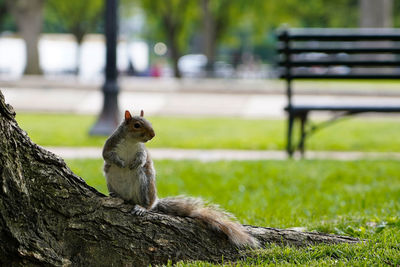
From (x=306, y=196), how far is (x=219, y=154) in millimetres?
3004

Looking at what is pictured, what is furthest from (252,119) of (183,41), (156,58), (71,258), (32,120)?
(156,58)

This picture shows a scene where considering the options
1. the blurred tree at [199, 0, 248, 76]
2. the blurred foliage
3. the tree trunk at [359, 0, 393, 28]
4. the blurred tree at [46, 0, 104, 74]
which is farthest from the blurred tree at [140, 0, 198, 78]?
the tree trunk at [359, 0, 393, 28]

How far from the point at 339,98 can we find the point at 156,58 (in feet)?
170

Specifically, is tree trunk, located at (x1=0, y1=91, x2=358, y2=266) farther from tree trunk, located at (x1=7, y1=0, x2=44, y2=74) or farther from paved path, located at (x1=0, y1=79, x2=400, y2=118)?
tree trunk, located at (x1=7, y1=0, x2=44, y2=74)

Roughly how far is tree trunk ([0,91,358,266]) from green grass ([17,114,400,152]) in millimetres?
5665

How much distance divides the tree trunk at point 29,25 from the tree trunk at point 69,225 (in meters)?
21.9

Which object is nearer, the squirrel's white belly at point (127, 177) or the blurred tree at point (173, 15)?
the squirrel's white belly at point (127, 177)

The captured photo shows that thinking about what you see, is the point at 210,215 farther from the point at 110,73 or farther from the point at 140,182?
the point at 110,73

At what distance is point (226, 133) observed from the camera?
9.94 metres

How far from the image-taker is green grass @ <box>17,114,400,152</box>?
8711mm

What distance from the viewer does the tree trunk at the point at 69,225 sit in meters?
2.61

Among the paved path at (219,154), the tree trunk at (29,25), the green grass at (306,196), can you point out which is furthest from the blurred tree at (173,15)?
the green grass at (306,196)

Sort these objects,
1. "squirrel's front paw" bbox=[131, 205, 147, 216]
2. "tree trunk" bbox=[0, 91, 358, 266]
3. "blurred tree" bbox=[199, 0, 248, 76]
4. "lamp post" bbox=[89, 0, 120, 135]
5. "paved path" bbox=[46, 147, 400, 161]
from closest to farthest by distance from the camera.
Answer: "tree trunk" bbox=[0, 91, 358, 266]
"squirrel's front paw" bbox=[131, 205, 147, 216]
"paved path" bbox=[46, 147, 400, 161]
"lamp post" bbox=[89, 0, 120, 135]
"blurred tree" bbox=[199, 0, 248, 76]

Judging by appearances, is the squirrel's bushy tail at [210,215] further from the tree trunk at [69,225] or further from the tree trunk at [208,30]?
the tree trunk at [208,30]
